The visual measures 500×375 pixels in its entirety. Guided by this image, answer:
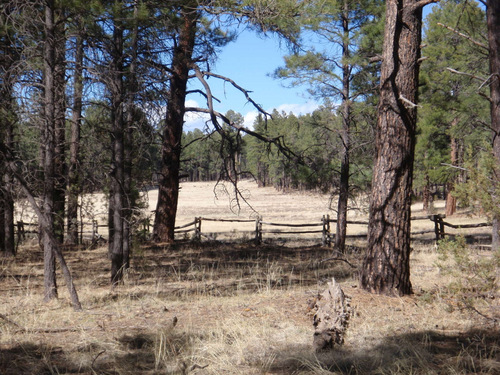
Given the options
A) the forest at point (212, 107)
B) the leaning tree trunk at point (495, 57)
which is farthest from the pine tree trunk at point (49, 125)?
the leaning tree trunk at point (495, 57)

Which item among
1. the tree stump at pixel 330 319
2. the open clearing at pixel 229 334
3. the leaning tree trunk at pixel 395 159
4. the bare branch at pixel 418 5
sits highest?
the bare branch at pixel 418 5

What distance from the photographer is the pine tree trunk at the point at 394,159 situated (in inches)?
260

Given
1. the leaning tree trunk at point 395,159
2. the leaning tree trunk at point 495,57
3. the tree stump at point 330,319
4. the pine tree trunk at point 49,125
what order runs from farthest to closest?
the leaning tree trunk at point 495,57 < the pine tree trunk at point 49,125 < the leaning tree trunk at point 395,159 < the tree stump at point 330,319

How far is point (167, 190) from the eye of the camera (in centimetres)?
1582

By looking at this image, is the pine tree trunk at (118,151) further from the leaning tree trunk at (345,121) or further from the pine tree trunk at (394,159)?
the leaning tree trunk at (345,121)

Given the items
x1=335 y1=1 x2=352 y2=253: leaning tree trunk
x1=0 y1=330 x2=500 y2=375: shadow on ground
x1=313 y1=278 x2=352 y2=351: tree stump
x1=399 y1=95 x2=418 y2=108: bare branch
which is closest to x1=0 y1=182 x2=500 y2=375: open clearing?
x1=0 y1=330 x2=500 y2=375: shadow on ground

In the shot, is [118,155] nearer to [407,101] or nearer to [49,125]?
[49,125]

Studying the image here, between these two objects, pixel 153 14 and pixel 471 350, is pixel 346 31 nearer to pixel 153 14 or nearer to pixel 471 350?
pixel 153 14

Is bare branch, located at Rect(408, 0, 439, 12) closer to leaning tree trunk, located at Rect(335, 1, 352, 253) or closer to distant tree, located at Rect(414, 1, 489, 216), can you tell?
distant tree, located at Rect(414, 1, 489, 216)

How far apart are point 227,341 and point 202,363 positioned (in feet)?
2.03

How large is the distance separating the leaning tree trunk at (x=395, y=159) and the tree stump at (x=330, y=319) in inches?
34.9

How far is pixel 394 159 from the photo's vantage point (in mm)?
6656

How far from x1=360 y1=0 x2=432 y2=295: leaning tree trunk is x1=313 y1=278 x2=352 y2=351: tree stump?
887 millimetres

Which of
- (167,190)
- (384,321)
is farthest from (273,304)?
(167,190)
